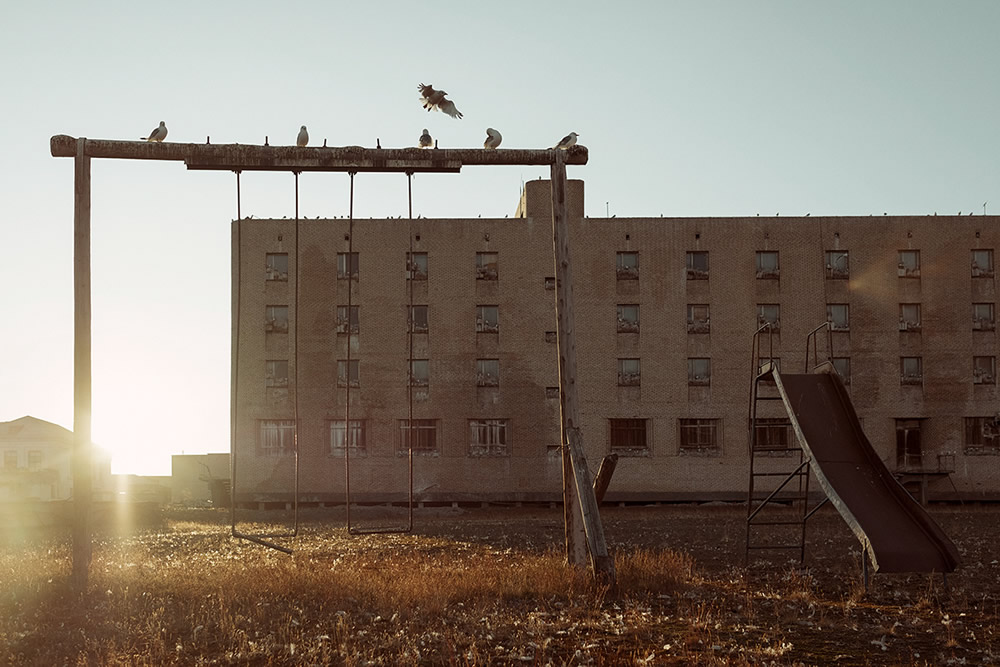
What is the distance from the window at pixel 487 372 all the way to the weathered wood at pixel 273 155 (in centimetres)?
3458

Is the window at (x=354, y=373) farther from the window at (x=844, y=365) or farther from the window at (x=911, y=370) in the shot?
the window at (x=911, y=370)

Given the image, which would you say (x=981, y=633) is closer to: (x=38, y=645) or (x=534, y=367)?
(x=38, y=645)

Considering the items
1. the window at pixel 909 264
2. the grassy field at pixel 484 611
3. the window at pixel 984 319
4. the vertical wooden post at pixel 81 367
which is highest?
the window at pixel 909 264

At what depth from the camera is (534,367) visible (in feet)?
168

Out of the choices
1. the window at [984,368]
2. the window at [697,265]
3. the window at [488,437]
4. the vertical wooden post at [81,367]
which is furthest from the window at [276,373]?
the vertical wooden post at [81,367]

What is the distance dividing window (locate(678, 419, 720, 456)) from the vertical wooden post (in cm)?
3815

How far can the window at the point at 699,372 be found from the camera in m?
51.2

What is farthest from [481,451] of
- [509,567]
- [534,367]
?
[509,567]

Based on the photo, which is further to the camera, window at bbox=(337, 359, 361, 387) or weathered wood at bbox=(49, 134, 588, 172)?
window at bbox=(337, 359, 361, 387)

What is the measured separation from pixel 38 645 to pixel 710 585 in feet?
30.9

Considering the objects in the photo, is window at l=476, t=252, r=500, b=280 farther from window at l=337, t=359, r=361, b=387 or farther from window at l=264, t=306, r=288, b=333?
window at l=264, t=306, r=288, b=333

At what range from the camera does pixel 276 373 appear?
51.3 meters

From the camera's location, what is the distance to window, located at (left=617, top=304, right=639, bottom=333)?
5150 centimetres

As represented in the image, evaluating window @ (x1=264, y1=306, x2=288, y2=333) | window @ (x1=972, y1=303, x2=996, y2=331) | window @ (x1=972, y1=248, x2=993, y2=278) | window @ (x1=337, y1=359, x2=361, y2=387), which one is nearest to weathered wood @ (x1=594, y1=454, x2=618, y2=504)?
window @ (x1=337, y1=359, x2=361, y2=387)
